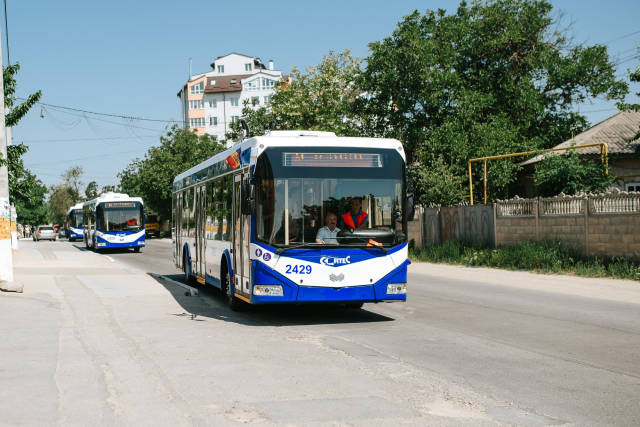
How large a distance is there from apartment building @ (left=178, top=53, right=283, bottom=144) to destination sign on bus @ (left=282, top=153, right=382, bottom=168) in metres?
92.2

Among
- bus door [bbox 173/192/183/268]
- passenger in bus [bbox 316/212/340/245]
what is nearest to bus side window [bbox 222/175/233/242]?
passenger in bus [bbox 316/212/340/245]

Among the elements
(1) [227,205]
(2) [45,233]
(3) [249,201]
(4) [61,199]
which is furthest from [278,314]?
(4) [61,199]

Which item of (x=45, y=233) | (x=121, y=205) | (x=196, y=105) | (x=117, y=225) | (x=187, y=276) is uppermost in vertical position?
(x=196, y=105)

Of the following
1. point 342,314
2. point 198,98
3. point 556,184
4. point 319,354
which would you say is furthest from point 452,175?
point 198,98

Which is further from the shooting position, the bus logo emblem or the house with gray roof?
the house with gray roof

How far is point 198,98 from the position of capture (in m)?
107

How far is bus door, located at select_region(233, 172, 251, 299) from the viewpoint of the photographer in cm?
1050

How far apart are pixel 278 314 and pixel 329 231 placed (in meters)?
2.30

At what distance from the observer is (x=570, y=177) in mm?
22359

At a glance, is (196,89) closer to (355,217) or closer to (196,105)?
(196,105)

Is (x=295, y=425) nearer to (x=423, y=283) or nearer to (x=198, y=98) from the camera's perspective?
(x=423, y=283)

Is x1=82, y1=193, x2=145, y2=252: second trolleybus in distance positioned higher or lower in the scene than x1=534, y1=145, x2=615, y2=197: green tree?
lower

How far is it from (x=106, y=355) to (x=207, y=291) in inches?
312

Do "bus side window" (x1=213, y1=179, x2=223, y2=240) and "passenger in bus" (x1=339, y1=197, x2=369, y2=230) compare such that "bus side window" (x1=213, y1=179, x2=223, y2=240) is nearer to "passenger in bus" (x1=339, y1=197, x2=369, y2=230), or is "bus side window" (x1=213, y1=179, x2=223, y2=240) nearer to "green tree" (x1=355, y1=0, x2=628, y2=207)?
"passenger in bus" (x1=339, y1=197, x2=369, y2=230)
